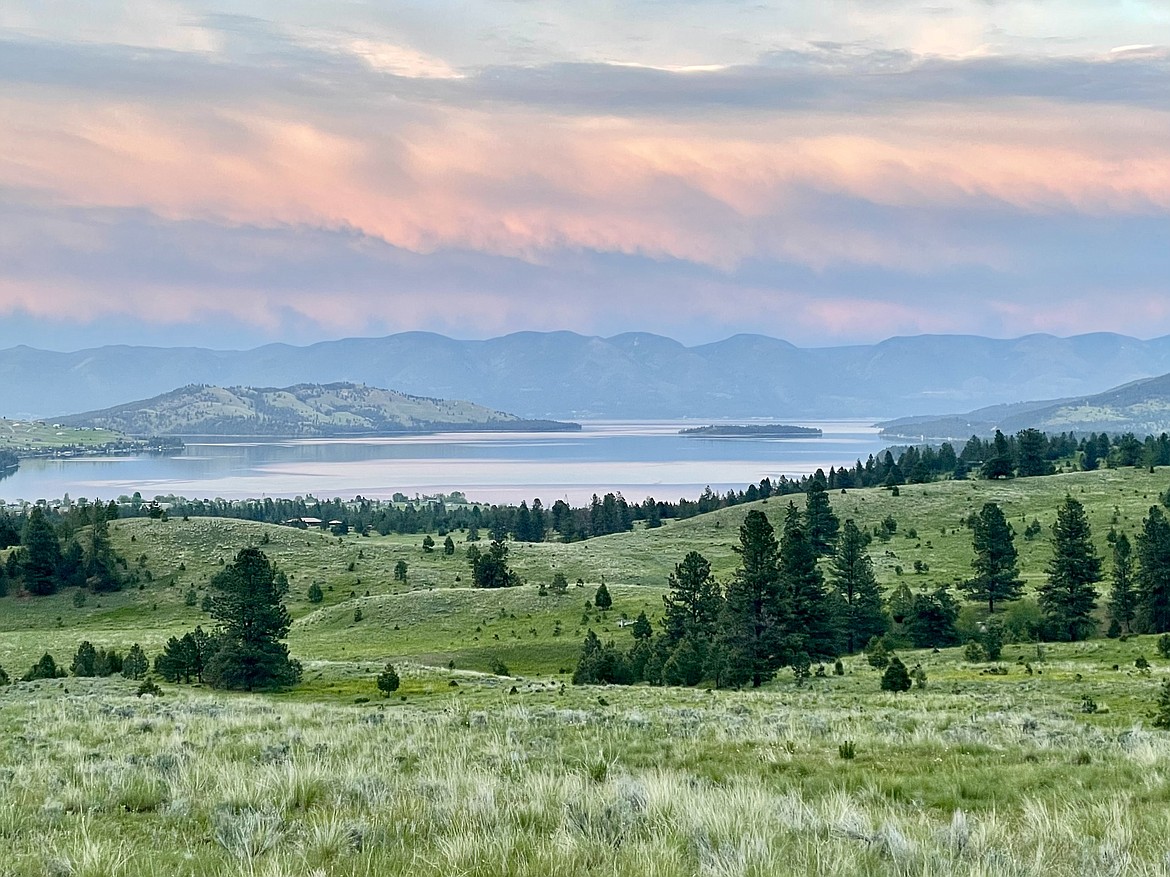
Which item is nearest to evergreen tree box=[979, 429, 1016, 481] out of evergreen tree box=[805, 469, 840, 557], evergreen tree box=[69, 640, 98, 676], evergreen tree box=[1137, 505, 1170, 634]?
evergreen tree box=[805, 469, 840, 557]

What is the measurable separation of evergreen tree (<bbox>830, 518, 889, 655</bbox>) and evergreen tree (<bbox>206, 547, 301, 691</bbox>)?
127 ft

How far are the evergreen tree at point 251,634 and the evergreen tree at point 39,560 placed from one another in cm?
7561

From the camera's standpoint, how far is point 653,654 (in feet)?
176

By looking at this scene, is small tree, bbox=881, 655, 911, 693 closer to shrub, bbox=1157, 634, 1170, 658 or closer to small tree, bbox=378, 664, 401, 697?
shrub, bbox=1157, 634, 1170, 658


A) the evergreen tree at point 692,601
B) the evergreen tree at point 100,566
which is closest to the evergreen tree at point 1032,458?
the evergreen tree at point 692,601

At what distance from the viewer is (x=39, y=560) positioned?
382ft

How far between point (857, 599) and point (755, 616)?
2734cm

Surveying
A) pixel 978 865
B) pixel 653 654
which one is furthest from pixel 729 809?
pixel 653 654

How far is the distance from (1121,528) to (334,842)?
11532 cm

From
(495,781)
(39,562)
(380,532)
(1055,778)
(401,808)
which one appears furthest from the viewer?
(380,532)

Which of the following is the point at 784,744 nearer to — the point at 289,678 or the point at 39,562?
the point at 289,678

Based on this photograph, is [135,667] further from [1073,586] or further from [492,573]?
[1073,586]

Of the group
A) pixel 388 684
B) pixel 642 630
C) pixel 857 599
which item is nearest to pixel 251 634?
pixel 388 684

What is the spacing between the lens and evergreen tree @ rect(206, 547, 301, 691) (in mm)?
50125
